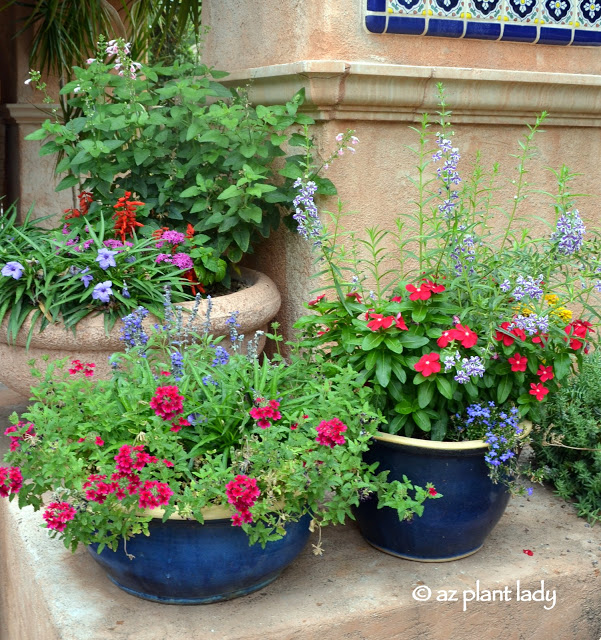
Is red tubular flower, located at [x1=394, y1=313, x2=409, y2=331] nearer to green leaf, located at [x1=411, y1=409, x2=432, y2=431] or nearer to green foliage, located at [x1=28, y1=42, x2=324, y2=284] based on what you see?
green leaf, located at [x1=411, y1=409, x2=432, y2=431]

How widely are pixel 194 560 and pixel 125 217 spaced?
1.55 m

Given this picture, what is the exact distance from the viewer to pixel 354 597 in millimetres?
2141

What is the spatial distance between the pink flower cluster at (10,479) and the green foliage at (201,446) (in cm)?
3

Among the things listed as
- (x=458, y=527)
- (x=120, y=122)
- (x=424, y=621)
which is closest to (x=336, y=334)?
(x=458, y=527)

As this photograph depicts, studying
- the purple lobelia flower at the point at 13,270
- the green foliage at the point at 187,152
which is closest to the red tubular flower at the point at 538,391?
the green foliage at the point at 187,152

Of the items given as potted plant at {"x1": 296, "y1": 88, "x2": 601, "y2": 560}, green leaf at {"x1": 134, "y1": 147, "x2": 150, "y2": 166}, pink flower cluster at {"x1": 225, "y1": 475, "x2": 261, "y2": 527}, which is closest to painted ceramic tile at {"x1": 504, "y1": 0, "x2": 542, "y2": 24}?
potted plant at {"x1": 296, "y1": 88, "x2": 601, "y2": 560}

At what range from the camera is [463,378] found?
211cm

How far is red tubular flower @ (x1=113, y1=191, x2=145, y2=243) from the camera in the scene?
10.1 feet

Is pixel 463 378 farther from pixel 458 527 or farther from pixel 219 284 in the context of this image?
pixel 219 284

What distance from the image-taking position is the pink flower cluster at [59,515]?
5.97ft

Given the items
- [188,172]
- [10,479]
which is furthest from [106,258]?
[10,479]

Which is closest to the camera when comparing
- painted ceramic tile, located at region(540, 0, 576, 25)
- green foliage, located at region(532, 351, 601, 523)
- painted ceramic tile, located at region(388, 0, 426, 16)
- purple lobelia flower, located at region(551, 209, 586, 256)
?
purple lobelia flower, located at region(551, 209, 586, 256)

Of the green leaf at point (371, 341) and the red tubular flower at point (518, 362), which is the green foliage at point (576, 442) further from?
the green leaf at point (371, 341)

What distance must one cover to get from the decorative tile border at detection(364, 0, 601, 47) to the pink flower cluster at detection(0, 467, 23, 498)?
205cm
